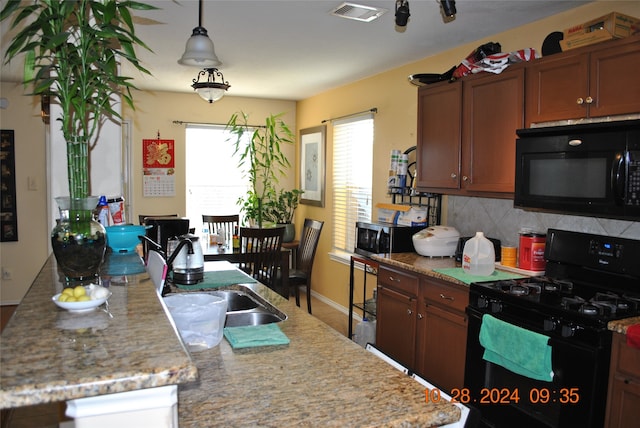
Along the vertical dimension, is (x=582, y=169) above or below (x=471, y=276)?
above

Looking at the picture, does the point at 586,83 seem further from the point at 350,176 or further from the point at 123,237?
the point at 350,176

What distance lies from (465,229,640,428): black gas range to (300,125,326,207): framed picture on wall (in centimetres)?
331

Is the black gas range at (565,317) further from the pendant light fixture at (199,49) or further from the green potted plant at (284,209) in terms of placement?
the green potted plant at (284,209)

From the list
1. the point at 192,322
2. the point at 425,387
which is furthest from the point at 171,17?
the point at 425,387

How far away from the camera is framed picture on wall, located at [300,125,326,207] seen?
19.2 feet

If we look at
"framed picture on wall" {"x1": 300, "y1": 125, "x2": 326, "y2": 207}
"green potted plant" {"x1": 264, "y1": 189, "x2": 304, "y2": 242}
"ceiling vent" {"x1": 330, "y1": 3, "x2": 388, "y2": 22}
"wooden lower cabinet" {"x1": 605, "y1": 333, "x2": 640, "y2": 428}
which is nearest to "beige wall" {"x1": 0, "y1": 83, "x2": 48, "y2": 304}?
"green potted plant" {"x1": 264, "y1": 189, "x2": 304, "y2": 242}

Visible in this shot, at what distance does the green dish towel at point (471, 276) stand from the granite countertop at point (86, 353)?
6.65 feet

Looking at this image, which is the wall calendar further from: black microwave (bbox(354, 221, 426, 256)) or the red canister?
the red canister

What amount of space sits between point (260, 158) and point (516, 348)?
14.9 feet

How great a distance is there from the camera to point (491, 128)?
306 cm

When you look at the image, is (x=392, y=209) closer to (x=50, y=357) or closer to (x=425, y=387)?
(x=425, y=387)

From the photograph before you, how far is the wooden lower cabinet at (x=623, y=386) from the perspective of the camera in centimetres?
193

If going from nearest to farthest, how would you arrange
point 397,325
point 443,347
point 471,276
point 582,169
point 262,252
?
point 582,169 → point 471,276 → point 443,347 → point 397,325 → point 262,252

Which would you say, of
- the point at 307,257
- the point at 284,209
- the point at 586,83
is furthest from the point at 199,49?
the point at 284,209
